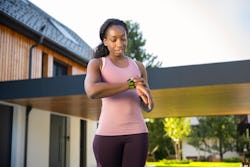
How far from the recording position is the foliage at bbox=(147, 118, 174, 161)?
914 inches

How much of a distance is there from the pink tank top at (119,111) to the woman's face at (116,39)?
67mm

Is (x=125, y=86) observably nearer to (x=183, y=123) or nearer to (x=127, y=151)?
(x=127, y=151)

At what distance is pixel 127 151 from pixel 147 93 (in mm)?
237

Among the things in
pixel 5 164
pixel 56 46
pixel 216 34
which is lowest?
pixel 5 164

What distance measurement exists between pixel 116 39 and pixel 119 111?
0.29 metres

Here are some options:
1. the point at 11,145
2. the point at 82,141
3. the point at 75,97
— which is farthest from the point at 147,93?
the point at 82,141

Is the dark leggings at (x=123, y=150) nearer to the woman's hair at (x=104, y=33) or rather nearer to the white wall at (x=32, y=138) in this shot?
the woman's hair at (x=104, y=33)

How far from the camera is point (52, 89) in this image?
21.6 feet

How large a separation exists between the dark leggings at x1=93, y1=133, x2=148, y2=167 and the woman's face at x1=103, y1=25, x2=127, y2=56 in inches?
13.9

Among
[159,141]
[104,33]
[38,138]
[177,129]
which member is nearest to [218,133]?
[177,129]

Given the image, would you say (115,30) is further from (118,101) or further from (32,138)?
(32,138)

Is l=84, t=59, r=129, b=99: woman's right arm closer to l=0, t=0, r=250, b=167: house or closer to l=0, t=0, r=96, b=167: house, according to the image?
l=0, t=0, r=250, b=167: house

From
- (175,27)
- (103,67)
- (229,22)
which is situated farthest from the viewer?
(175,27)

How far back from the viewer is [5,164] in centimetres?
771
